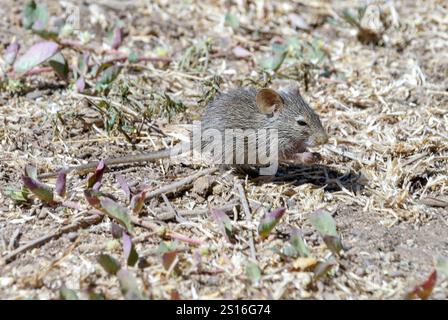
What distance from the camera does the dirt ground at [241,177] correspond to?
4184 mm

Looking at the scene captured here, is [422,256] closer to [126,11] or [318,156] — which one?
[318,156]

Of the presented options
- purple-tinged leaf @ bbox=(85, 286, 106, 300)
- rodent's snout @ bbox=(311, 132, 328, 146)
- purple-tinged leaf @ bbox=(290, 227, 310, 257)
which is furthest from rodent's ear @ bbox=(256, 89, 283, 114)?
purple-tinged leaf @ bbox=(85, 286, 106, 300)

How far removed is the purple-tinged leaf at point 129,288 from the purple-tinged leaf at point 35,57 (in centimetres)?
297

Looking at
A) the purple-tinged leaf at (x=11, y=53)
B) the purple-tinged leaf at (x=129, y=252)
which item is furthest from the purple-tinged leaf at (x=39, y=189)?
the purple-tinged leaf at (x=11, y=53)

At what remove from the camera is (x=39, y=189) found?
466 cm

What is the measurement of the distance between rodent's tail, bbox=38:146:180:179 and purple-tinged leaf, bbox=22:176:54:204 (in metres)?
0.35

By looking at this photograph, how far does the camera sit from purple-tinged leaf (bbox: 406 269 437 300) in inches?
152

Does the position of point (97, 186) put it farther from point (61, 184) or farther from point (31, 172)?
point (31, 172)

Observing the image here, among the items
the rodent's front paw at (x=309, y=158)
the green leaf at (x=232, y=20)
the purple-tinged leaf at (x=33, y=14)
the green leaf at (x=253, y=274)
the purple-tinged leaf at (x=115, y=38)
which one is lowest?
the green leaf at (x=253, y=274)

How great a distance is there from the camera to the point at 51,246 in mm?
4422

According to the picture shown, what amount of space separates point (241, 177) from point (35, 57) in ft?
7.30

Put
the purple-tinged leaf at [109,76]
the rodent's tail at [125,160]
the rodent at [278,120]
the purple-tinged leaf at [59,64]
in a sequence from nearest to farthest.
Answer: the rodent's tail at [125,160] < the rodent at [278,120] < the purple-tinged leaf at [109,76] < the purple-tinged leaf at [59,64]

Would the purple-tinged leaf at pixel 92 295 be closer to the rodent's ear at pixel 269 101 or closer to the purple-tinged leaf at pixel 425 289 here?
the purple-tinged leaf at pixel 425 289

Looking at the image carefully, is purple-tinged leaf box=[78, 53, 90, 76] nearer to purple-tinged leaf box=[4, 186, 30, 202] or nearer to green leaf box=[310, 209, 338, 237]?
purple-tinged leaf box=[4, 186, 30, 202]
